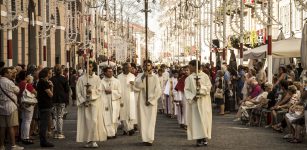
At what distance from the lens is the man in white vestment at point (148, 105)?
1559cm

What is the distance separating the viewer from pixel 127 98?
1909 cm

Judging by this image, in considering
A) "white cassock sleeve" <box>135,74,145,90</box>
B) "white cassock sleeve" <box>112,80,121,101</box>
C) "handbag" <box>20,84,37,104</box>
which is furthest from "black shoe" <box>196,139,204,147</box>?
"handbag" <box>20,84,37,104</box>

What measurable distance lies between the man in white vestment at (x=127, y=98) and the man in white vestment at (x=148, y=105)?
7.25ft

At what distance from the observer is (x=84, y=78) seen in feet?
51.2

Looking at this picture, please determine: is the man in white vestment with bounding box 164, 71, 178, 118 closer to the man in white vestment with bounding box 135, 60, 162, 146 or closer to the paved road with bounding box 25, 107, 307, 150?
the paved road with bounding box 25, 107, 307, 150

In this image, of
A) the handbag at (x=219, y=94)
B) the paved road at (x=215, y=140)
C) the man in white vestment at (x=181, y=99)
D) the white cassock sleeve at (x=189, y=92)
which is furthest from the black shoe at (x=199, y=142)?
the handbag at (x=219, y=94)

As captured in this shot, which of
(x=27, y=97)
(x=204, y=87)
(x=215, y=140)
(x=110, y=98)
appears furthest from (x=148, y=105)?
(x=27, y=97)

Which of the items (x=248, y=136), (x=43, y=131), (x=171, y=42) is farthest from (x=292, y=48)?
(x=171, y=42)

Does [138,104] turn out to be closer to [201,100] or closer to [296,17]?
[201,100]

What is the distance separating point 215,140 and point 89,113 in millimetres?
3140

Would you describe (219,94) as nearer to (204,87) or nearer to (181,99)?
(181,99)

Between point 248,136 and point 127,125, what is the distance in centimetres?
334

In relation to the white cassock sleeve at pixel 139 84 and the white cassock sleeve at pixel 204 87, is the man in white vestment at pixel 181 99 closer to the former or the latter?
the white cassock sleeve at pixel 139 84

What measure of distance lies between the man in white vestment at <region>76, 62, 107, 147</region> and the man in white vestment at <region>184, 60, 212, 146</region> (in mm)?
2023
